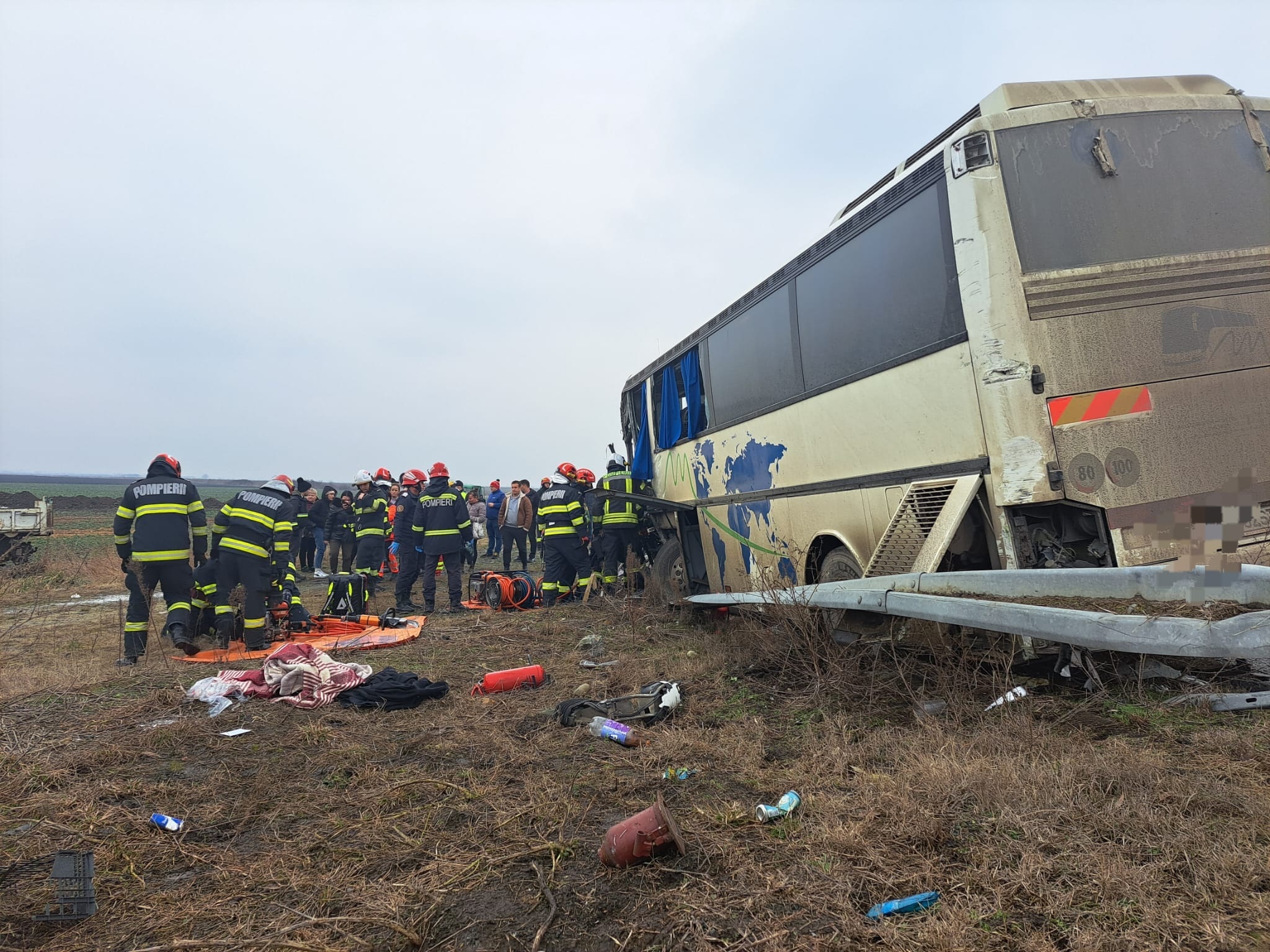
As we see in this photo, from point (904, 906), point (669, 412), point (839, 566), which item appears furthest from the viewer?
point (669, 412)

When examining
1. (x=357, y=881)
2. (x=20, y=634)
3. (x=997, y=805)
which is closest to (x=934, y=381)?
(x=997, y=805)

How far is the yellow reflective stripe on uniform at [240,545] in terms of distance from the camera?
7.44 meters

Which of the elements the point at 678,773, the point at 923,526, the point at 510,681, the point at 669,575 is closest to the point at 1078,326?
the point at 923,526

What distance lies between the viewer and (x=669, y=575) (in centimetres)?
942

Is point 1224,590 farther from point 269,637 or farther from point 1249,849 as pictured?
point 269,637

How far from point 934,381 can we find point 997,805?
7.73 feet

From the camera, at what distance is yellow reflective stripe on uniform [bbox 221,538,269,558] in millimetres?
7438

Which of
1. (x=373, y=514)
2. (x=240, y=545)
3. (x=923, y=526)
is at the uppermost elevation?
(x=373, y=514)

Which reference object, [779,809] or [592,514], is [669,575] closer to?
[592,514]

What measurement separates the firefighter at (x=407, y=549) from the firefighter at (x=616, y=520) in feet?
7.13

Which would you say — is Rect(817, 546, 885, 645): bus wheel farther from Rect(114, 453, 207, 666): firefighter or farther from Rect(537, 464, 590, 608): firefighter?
Rect(114, 453, 207, 666): firefighter

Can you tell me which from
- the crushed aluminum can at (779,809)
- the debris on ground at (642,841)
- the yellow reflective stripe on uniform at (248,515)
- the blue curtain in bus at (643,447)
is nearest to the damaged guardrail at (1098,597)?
the crushed aluminum can at (779,809)

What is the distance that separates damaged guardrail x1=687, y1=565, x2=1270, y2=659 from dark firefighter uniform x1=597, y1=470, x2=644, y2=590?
6.32 metres

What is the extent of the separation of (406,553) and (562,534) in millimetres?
2412
